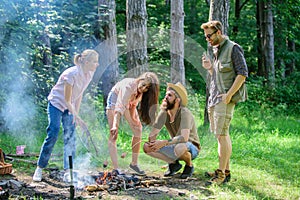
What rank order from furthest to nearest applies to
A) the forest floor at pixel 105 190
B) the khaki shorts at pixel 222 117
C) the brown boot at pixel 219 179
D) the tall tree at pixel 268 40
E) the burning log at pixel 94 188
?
the tall tree at pixel 268 40 → the brown boot at pixel 219 179 → the khaki shorts at pixel 222 117 → the burning log at pixel 94 188 → the forest floor at pixel 105 190

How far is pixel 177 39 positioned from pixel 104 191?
526 centimetres

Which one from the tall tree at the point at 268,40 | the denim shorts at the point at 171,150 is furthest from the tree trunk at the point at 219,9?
the tall tree at the point at 268,40

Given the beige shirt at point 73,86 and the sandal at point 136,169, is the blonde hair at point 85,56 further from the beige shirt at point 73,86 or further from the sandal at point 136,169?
the sandal at point 136,169

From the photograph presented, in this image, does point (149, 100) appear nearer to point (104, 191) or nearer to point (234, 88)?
point (234, 88)

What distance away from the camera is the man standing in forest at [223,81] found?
14.5 feet

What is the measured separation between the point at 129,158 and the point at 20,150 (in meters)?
1.47

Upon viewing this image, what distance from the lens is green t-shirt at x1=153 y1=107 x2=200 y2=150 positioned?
16.3ft

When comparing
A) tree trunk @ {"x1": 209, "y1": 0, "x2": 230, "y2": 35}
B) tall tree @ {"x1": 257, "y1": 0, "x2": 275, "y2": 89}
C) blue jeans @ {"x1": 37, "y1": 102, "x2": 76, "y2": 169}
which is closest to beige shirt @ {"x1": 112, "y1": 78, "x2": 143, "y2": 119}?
blue jeans @ {"x1": 37, "y1": 102, "x2": 76, "y2": 169}

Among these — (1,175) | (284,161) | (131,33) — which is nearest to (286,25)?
(131,33)

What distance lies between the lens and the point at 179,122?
503 centimetres

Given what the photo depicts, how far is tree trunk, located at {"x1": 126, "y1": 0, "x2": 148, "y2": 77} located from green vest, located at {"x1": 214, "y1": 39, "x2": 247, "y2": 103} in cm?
314

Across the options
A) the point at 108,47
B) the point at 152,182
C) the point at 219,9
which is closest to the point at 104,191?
the point at 152,182

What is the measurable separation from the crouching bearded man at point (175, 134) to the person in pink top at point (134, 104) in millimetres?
159

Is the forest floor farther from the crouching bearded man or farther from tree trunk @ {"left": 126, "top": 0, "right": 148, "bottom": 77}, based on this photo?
tree trunk @ {"left": 126, "top": 0, "right": 148, "bottom": 77}
